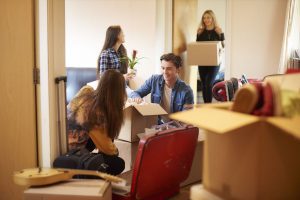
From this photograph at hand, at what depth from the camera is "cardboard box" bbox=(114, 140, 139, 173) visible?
243 centimetres

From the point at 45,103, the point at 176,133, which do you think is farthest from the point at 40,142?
the point at 176,133

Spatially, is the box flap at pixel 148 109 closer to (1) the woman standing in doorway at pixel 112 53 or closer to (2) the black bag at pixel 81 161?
(2) the black bag at pixel 81 161

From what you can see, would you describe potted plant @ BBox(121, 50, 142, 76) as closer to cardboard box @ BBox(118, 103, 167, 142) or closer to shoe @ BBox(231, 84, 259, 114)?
cardboard box @ BBox(118, 103, 167, 142)

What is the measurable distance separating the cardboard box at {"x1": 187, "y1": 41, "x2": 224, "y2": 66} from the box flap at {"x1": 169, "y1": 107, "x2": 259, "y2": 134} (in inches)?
121

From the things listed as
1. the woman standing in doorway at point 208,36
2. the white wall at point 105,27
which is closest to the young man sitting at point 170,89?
the white wall at point 105,27

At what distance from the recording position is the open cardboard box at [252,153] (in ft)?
3.01

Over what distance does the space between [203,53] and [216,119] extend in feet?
10.4

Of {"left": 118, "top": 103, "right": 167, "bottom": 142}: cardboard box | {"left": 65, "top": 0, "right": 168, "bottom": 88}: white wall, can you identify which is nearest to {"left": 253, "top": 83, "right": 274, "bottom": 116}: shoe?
{"left": 118, "top": 103, "right": 167, "bottom": 142}: cardboard box

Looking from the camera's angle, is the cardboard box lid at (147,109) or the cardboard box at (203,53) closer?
the cardboard box lid at (147,109)

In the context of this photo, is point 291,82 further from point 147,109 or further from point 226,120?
point 147,109

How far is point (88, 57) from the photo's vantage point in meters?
4.80

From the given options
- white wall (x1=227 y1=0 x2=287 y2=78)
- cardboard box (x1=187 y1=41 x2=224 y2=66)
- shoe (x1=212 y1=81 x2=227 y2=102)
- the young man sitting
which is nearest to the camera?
shoe (x1=212 y1=81 x2=227 y2=102)

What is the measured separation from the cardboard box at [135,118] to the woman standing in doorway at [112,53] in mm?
1065

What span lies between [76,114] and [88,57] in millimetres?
2683
